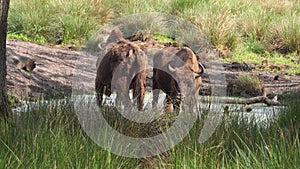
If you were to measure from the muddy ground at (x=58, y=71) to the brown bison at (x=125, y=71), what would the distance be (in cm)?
240

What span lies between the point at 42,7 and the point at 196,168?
41.1 feet

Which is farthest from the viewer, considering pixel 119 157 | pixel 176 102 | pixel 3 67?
pixel 176 102

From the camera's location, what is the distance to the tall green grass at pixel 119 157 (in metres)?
4.86

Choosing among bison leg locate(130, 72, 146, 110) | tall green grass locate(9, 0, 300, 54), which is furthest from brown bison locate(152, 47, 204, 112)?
tall green grass locate(9, 0, 300, 54)

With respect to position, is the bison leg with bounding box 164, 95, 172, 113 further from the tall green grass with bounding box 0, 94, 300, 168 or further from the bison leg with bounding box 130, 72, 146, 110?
the tall green grass with bounding box 0, 94, 300, 168

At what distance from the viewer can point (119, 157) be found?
17.6 feet

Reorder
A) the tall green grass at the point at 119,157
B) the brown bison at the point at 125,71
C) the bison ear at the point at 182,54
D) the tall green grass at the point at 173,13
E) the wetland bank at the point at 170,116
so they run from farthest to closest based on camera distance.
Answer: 1. the tall green grass at the point at 173,13
2. the bison ear at the point at 182,54
3. the brown bison at the point at 125,71
4. the wetland bank at the point at 170,116
5. the tall green grass at the point at 119,157

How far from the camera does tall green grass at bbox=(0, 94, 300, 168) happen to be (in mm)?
Result: 4863

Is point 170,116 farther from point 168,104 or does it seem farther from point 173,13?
point 173,13

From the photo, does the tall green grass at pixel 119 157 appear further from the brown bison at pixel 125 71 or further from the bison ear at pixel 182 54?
the bison ear at pixel 182 54

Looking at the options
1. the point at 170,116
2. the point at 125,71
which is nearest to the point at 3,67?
the point at 125,71

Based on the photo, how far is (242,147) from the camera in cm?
580

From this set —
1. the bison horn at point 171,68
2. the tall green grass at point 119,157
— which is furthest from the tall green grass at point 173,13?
the tall green grass at point 119,157

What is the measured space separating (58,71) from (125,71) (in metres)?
4.86
